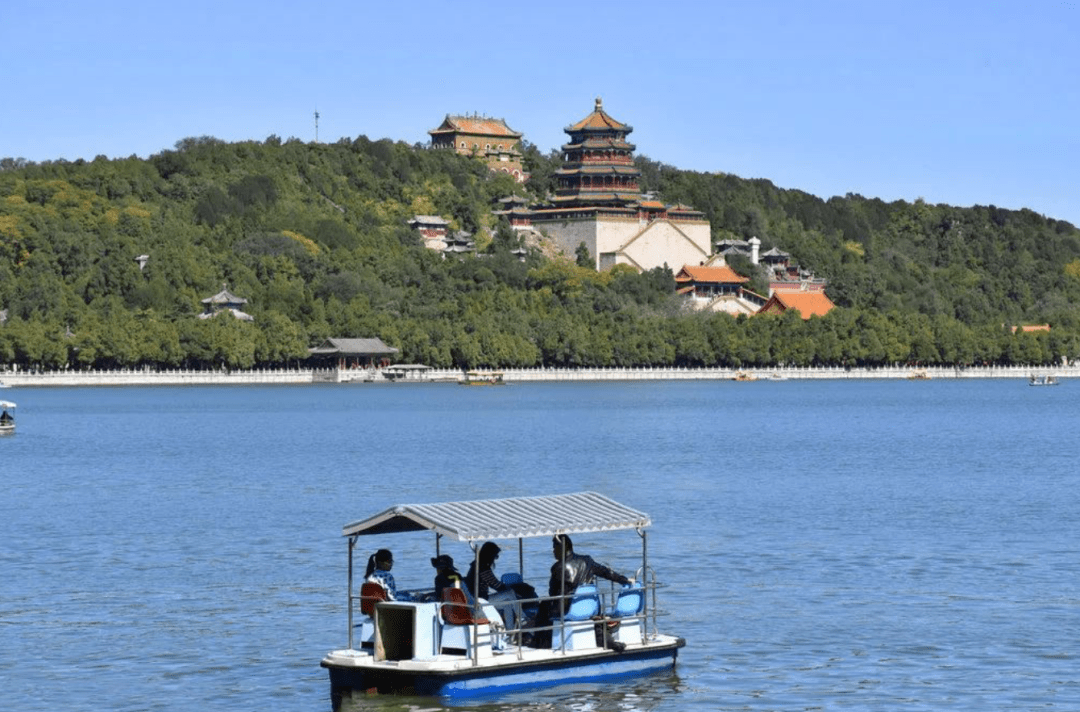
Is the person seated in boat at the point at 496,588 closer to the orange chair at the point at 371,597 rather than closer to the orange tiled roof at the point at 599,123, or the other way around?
the orange chair at the point at 371,597

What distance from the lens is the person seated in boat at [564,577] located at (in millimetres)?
23875

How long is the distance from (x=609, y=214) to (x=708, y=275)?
10.5 metres

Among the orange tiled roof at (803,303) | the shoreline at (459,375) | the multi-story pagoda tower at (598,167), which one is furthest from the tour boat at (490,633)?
the multi-story pagoda tower at (598,167)

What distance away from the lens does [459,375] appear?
153250 millimetres

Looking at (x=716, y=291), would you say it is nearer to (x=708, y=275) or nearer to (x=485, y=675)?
(x=708, y=275)

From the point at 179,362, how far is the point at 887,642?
122 meters

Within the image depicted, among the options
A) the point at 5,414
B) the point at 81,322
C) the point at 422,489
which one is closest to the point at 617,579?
the point at 422,489

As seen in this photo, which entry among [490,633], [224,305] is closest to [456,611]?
[490,633]

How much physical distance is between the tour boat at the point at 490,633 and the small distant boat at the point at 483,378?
12358 centimetres

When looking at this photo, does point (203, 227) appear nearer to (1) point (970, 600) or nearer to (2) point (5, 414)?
(2) point (5, 414)

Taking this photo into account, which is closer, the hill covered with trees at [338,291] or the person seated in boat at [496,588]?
the person seated in boat at [496,588]

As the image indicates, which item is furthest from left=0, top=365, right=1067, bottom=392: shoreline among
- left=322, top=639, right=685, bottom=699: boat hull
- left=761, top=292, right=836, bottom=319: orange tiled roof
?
left=322, top=639, right=685, bottom=699: boat hull

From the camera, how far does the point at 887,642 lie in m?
27.4

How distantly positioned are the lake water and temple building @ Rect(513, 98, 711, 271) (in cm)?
8815
